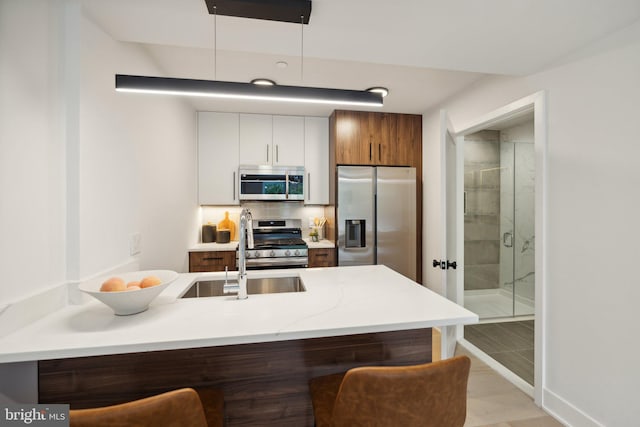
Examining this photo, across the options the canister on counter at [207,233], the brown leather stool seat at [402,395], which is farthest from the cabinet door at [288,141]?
the brown leather stool seat at [402,395]

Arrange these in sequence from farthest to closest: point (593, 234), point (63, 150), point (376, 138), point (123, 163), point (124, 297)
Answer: point (376, 138), point (123, 163), point (593, 234), point (63, 150), point (124, 297)

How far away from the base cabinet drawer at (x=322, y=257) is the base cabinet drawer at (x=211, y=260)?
0.89 meters

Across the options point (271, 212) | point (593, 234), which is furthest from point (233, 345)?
point (271, 212)

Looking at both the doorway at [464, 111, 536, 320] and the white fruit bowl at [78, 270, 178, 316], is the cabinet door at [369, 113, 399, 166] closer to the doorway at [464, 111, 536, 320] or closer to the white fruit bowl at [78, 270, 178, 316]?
the doorway at [464, 111, 536, 320]

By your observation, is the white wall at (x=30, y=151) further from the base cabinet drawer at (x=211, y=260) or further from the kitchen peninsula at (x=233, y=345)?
the base cabinet drawer at (x=211, y=260)

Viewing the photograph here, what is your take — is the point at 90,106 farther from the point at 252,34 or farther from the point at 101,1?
the point at 252,34

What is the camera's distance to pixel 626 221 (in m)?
1.50

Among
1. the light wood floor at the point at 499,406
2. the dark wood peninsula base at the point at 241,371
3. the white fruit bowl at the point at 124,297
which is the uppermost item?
the white fruit bowl at the point at 124,297

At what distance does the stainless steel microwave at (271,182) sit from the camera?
3.59 m

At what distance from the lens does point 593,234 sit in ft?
5.43

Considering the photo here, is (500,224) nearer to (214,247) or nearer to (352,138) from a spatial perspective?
(352,138)

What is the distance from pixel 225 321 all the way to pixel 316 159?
9.47 feet

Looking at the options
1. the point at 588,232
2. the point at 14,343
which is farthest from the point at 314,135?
the point at 14,343

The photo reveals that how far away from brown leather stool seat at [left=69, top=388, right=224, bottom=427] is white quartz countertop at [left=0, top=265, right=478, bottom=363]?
0.77ft
